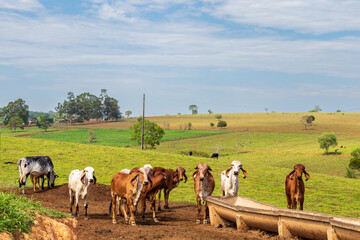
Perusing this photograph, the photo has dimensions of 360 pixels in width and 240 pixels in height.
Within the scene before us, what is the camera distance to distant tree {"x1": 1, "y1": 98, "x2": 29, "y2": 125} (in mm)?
167125

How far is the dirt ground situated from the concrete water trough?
0.37m

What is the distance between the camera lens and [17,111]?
6688 inches

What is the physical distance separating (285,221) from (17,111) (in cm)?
17210

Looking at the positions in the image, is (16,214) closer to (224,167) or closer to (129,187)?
(129,187)

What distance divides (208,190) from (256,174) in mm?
22413

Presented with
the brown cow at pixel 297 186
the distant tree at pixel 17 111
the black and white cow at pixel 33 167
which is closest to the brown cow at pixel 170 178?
→ the brown cow at pixel 297 186

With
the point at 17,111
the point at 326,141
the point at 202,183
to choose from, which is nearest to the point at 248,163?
the point at 326,141

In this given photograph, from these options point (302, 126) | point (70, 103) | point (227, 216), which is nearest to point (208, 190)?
point (227, 216)

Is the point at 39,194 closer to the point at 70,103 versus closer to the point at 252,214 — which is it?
the point at 252,214

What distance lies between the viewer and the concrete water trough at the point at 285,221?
1115 centimetres

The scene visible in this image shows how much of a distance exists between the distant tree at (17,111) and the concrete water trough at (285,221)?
538ft

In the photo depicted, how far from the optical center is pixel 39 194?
21734mm

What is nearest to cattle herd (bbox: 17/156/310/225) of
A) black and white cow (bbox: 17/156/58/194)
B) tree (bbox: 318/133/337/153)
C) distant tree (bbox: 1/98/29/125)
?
black and white cow (bbox: 17/156/58/194)

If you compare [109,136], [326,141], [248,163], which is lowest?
[248,163]
